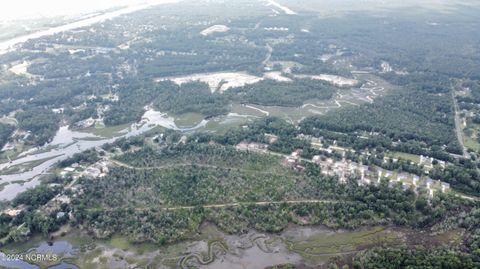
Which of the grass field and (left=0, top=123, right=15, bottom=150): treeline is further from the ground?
(left=0, top=123, right=15, bottom=150): treeline

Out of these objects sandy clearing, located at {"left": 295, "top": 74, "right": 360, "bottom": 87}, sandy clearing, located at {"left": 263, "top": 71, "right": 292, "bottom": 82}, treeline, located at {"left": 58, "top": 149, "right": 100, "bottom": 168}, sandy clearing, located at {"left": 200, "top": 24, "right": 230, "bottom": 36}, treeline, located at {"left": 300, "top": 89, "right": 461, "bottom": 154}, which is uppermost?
sandy clearing, located at {"left": 200, "top": 24, "right": 230, "bottom": 36}

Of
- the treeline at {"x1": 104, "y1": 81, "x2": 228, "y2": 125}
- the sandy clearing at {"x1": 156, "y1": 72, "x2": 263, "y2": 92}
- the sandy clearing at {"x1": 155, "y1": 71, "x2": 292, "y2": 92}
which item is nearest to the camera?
the treeline at {"x1": 104, "y1": 81, "x2": 228, "y2": 125}

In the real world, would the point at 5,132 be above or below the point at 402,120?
above

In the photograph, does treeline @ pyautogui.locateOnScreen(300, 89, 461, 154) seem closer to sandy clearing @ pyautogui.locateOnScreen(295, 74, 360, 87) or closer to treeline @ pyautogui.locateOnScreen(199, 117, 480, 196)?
treeline @ pyautogui.locateOnScreen(199, 117, 480, 196)

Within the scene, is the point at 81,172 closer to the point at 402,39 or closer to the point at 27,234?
the point at 27,234

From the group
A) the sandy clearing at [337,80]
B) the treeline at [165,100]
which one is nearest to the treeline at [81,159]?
the treeline at [165,100]

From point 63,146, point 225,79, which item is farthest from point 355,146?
point 63,146

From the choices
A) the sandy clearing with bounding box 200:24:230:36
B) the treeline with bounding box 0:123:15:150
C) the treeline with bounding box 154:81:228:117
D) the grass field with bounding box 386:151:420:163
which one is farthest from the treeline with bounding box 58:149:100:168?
the sandy clearing with bounding box 200:24:230:36

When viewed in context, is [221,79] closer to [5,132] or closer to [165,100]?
[165,100]

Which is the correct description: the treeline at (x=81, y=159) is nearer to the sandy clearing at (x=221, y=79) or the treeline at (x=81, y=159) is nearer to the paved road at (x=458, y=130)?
the sandy clearing at (x=221, y=79)

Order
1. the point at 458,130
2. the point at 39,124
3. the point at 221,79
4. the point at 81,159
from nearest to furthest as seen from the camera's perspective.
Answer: the point at 81,159
the point at 458,130
the point at 39,124
the point at 221,79
